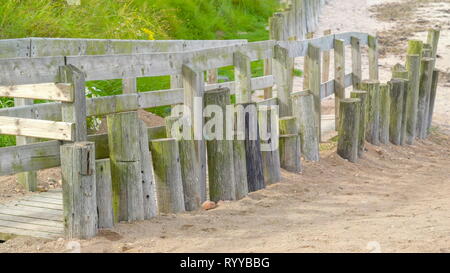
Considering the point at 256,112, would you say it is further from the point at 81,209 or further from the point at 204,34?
the point at 204,34

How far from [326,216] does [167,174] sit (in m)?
1.33

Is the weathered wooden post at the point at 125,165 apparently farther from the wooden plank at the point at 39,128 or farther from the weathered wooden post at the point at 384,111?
the weathered wooden post at the point at 384,111

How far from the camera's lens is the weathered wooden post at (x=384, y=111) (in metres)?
10.6

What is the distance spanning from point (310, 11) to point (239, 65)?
10.8 metres

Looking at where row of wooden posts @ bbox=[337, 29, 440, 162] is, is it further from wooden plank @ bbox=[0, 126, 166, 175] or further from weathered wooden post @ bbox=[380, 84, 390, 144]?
wooden plank @ bbox=[0, 126, 166, 175]

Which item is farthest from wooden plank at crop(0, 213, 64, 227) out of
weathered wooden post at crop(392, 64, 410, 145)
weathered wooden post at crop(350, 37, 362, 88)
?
weathered wooden post at crop(392, 64, 410, 145)

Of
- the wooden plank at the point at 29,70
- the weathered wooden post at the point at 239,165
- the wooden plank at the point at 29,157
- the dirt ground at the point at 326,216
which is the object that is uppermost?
the wooden plank at the point at 29,70

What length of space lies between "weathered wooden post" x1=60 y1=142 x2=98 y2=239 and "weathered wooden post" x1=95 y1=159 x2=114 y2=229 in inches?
5.7

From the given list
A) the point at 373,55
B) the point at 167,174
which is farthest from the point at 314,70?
the point at 167,174

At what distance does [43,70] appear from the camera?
5.81 m

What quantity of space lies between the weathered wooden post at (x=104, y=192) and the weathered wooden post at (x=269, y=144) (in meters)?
2.19

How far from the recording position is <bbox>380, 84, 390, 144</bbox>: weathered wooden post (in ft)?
34.8

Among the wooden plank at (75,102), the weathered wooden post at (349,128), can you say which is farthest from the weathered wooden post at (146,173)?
the weathered wooden post at (349,128)

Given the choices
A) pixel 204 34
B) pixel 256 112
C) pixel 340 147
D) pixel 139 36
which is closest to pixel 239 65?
pixel 256 112
